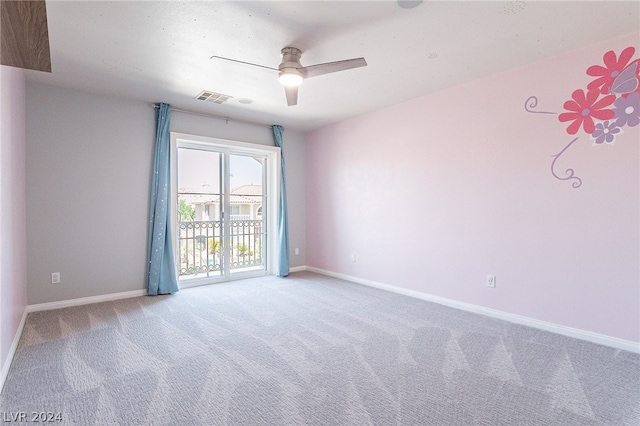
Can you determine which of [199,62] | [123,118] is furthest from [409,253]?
[123,118]

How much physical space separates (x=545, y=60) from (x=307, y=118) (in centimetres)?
310

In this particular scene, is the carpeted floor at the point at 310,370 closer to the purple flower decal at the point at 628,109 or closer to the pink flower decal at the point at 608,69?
the purple flower decal at the point at 628,109

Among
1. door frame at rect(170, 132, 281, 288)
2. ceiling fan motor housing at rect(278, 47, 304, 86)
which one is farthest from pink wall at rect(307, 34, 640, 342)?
ceiling fan motor housing at rect(278, 47, 304, 86)

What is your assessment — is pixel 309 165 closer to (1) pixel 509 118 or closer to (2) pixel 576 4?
(1) pixel 509 118

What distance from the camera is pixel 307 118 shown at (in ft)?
16.4

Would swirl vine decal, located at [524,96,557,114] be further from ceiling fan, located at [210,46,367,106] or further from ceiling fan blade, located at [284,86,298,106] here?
ceiling fan blade, located at [284,86,298,106]

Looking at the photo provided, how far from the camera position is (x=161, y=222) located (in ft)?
14.0

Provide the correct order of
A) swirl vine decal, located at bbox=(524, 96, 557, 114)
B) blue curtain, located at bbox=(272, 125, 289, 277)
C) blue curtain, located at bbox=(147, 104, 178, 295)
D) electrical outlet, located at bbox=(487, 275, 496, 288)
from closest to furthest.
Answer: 1. swirl vine decal, located at bbox=(524, 96, 557, 114)
2. electrical outlet, located at bbox=(487, 275, 496, 288)
3. blue curtain, located at bbox=(147, 104, 178, 295)
4. blue curtain, located at bbox=(272, 125, 289, 277)

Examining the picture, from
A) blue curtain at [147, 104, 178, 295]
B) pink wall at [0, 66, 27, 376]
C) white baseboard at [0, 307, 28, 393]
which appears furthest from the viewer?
blue curtain at [147, 104, 178, 295]

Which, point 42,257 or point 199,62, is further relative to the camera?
point 42,257

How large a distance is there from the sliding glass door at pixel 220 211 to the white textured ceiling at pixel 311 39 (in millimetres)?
1336

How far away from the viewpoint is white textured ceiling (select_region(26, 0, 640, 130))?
2.29m

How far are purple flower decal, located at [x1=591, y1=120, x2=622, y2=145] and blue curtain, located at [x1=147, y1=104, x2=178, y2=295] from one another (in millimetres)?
4815

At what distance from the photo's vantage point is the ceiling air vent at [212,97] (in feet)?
12.8
